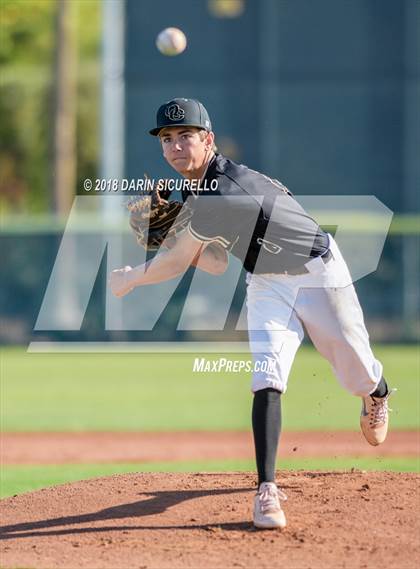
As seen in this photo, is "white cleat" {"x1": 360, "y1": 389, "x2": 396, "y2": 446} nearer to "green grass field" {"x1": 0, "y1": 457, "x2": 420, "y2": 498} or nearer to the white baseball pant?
the white baseball pant

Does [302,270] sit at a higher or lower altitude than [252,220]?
lower

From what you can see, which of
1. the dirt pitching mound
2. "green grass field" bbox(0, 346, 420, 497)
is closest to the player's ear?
the dirt pitching mound

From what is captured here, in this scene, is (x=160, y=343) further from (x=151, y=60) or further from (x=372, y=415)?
(x=372, y=415)

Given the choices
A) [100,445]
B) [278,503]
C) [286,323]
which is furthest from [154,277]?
[100,445]

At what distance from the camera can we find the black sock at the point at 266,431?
17.3 feet

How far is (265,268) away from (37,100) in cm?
2839

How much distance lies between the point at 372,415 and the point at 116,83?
59.4ft

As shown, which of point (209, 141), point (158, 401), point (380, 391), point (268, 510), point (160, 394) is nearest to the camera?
point (268, 510)

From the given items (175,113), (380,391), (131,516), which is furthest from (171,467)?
(175,113)

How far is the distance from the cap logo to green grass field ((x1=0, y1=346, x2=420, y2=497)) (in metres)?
3.16

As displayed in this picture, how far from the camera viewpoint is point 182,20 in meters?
23.3

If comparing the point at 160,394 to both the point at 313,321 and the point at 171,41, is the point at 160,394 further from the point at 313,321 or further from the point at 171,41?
the point at 313,321

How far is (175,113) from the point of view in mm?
5500

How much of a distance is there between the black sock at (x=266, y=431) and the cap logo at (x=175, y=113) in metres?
1.43
